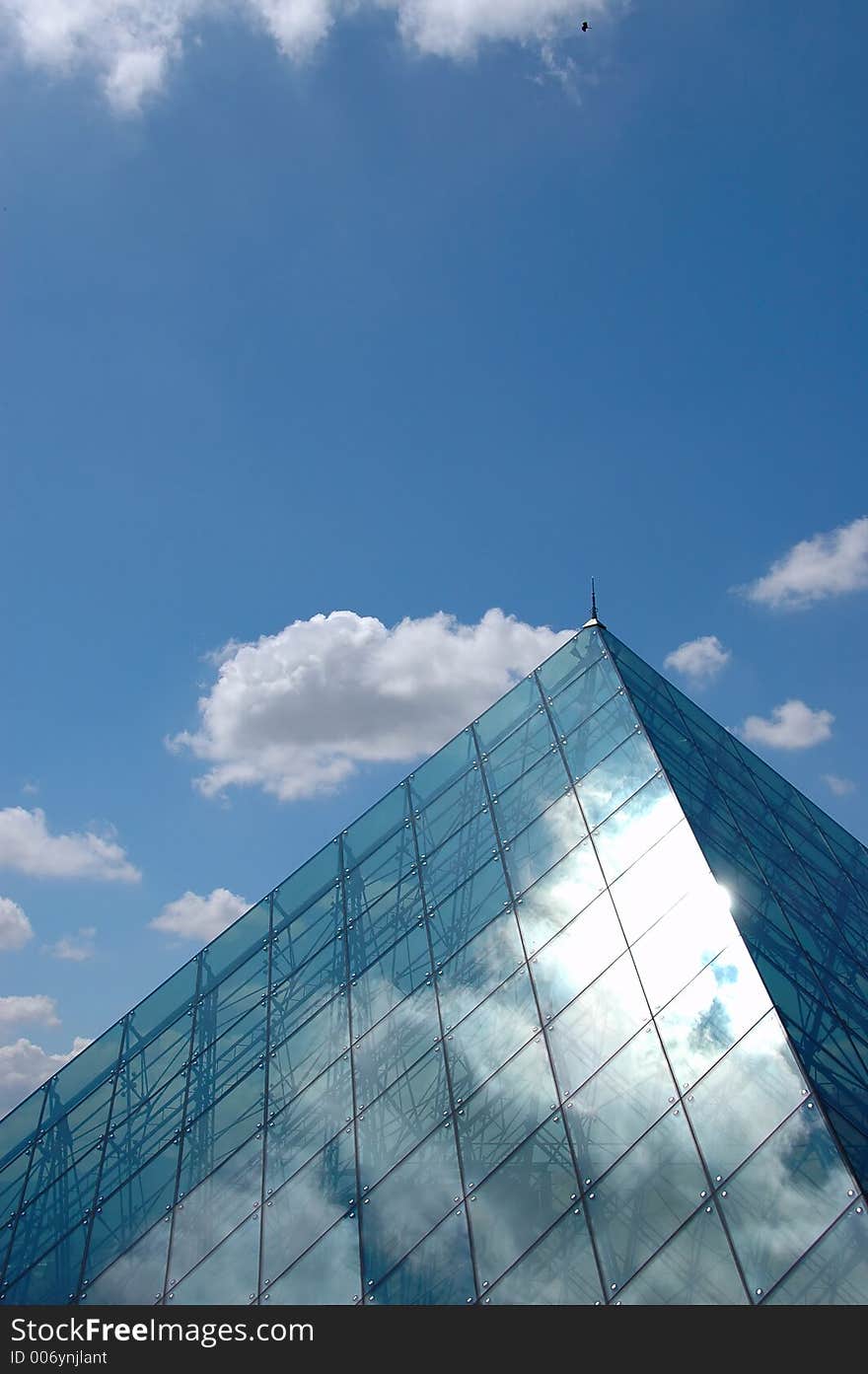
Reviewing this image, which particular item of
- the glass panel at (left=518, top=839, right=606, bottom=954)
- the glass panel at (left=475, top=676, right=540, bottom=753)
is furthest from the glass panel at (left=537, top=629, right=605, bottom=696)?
the glass panel at (left=518, top=839, right=606, bottom=954)

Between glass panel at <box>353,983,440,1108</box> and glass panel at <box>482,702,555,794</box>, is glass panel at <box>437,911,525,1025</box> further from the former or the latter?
glass panel at <box>482,702,555,794</box>

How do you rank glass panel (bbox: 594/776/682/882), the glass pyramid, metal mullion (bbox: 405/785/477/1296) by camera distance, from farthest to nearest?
glass panel (bbox: 594/776/682/882) < metal mullion (bbox: 405/785/477/1296) < the glass pyramid

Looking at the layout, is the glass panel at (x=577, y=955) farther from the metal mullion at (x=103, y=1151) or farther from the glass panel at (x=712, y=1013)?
the metal mullion at (x=103, y=1151)

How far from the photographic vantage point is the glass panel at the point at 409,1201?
12453 millimetres

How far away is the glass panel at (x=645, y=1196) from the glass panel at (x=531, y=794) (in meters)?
7.44

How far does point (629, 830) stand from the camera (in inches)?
658

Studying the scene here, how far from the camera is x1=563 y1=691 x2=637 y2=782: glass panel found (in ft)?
63.6

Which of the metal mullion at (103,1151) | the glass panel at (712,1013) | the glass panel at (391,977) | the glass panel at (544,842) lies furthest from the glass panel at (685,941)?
the metal mullion at (103,1151)

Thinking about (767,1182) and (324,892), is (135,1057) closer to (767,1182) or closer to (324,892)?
(324,892)

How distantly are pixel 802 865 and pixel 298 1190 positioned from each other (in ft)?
38.0

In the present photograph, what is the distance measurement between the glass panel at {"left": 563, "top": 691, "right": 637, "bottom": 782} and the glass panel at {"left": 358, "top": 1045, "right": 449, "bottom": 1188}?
658 centimetres

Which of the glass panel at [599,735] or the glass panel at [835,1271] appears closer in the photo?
the glass panel at [835,1271]

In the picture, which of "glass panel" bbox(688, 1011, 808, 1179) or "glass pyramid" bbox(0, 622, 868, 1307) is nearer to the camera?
"glass pyramid" bbox(0, 622, 868, 1307)

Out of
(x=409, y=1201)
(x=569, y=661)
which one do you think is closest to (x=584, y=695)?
(x=569, y=661)
